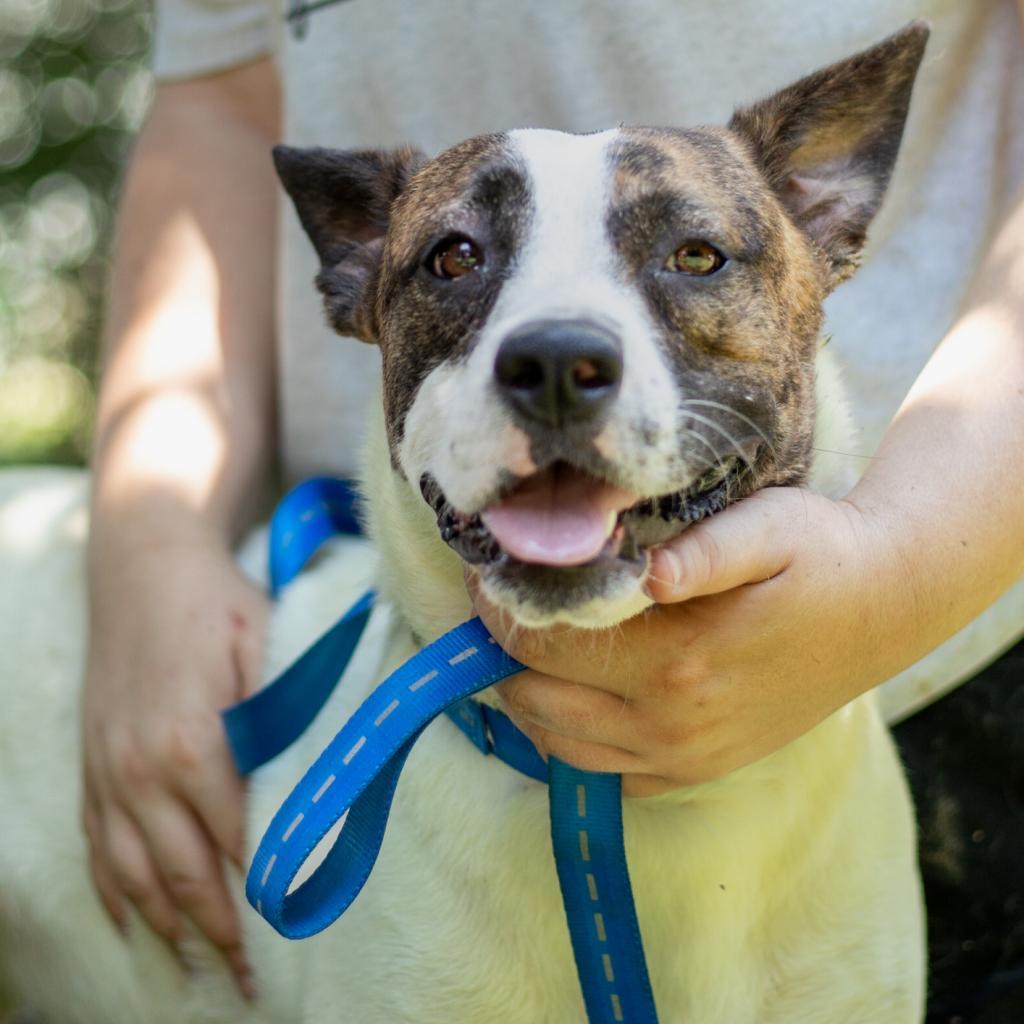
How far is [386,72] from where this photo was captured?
277cm

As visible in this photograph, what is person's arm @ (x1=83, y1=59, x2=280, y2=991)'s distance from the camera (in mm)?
2359

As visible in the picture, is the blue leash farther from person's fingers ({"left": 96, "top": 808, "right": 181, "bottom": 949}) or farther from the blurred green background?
the blurred green background

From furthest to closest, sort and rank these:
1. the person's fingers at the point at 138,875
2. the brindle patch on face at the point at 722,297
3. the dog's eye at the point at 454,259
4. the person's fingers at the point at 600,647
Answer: the person's fingers at the point at 138,875 → the dog's eye at the point at 454,259 → the brindle patch on face at the point at 722,297 → the person's fingers at the point at 600,647

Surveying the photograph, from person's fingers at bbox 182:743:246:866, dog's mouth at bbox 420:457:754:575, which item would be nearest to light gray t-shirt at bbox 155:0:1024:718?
dog's mouth at bbox 420:457:754:575

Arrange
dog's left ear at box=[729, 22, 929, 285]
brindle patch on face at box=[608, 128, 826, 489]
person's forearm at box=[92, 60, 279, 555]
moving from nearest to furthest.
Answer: brindle patch on face at box=[608, 128, 826, 489], dog's left ear at box=[729, 22, 929, 285], person's forearm at box=[92, 60, 279, 555]

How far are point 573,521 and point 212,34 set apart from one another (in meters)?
2.08

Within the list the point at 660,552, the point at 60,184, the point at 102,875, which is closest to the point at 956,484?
the point at 660,552

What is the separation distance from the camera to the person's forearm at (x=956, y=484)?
5.60 feet

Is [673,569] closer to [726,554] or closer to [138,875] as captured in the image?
[726,554]

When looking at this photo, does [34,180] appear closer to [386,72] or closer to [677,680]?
[386,72]

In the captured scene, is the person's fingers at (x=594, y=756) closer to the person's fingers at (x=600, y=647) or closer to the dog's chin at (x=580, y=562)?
the person's fingers at (x=600, y=647)

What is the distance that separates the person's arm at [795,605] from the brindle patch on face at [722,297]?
0.48ft

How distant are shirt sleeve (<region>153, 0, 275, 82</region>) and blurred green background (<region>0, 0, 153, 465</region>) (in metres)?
5.47

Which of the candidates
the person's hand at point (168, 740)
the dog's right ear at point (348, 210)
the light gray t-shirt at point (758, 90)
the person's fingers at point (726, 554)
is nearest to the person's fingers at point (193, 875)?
the person's hand at point (168, 740)
